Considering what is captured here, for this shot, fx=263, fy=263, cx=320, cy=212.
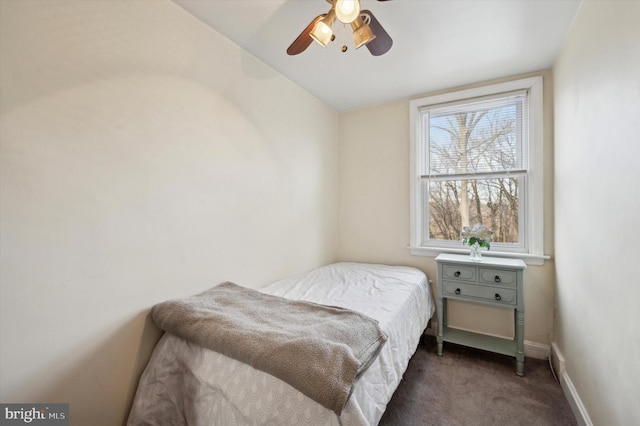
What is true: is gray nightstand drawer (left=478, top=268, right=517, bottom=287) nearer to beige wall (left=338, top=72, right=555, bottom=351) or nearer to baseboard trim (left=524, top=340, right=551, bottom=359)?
beige wall (left=338, top=72, right=555, bottom=351)

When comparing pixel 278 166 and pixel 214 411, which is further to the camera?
pixel 278 166

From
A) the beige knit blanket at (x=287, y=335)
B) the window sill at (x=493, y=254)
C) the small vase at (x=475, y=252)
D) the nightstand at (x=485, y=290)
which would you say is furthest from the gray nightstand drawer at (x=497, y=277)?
the beige knit blanket at (x=287, y=335)

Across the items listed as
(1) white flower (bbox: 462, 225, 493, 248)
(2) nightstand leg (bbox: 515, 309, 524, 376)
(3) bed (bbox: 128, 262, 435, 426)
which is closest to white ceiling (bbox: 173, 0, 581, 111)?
(1) white flower (bbox: 462, 225, 493, 248)

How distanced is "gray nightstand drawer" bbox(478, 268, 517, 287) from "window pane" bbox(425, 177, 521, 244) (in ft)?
1.55

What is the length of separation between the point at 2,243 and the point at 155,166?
25.7 inches

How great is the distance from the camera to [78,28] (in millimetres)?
1166

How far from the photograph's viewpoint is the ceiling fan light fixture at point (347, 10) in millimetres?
1200

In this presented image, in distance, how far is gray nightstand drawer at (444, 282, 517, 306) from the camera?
6.85 ft

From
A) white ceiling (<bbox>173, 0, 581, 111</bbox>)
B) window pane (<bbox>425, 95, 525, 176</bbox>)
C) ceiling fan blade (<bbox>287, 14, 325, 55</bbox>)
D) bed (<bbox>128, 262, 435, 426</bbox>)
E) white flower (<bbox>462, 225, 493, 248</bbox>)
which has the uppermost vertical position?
white ceiling (<bbox>173, 0, 581, 111</bbox>)

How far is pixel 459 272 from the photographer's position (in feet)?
7.45

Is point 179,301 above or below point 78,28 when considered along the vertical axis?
below

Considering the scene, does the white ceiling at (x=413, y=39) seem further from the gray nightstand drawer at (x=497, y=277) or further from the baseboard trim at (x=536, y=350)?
the baseboard trim at (x=536, y=350)

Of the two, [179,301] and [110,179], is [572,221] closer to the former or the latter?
[179,301]

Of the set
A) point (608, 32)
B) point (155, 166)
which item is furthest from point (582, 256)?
point (155, 166)
